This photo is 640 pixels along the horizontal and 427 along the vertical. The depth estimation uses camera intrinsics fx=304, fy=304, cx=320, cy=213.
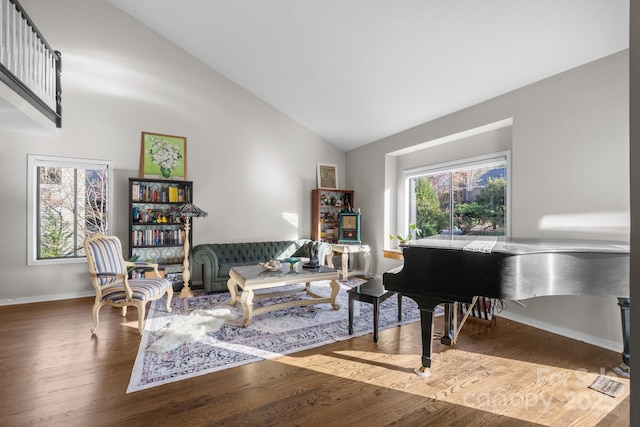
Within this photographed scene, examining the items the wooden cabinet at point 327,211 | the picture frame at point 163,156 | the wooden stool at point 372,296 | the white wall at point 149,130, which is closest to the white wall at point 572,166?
the wooden stool at point 372,296

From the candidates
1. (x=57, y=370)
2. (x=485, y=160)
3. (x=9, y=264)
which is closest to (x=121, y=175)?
(x=9, y=264)

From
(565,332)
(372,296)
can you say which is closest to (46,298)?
(372,296)

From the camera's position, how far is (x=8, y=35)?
3.07m

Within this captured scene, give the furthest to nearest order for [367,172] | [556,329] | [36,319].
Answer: [367,172] → [36,319] → [556,329]

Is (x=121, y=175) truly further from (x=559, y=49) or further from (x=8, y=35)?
(x=559, y=49)

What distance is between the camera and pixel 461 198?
477cm

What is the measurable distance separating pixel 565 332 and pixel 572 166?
173cm

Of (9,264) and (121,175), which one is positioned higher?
(121,175)

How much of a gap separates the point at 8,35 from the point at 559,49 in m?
5.47

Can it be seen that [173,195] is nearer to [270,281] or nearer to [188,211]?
[188,211]

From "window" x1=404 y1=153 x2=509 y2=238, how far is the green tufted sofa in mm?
1854

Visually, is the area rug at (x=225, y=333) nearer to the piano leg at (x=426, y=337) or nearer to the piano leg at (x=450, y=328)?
the piano leg at (x=450, y=328)

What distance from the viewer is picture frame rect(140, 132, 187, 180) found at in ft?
16.1

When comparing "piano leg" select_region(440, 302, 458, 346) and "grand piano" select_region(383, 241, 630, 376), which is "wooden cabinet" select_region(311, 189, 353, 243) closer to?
"piano leg" select_region(440, 302, 458, 346)
